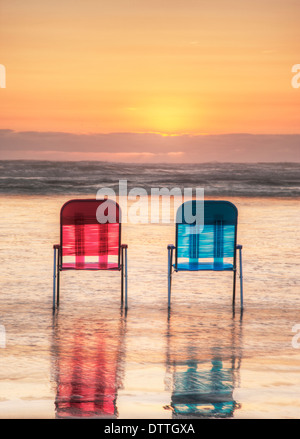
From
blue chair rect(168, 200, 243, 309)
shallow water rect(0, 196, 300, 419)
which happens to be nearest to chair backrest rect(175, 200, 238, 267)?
blue chair rect(168, 200, 243, 309)

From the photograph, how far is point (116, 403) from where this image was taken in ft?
13.0

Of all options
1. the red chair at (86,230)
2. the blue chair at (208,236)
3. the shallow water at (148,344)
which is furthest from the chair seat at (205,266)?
the red chair at (86,230)

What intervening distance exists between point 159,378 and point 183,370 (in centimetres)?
25

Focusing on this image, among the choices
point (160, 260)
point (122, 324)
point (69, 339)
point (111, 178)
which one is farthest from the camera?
point (111, 178)

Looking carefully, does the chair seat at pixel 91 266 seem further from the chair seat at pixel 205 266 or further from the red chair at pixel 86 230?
the chair seat at pixel 205 266

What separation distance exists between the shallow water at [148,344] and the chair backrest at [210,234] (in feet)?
1.80

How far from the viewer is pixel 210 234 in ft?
20.9

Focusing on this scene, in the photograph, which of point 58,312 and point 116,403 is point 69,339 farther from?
point 116,403

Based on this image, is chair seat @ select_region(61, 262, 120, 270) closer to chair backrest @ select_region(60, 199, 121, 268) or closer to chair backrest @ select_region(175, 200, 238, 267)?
chair backrest @ select_region(60, 199, 121, 268)

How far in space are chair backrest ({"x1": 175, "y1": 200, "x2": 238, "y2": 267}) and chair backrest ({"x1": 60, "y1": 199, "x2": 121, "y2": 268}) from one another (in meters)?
0.62

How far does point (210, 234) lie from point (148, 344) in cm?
149

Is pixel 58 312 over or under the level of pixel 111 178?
under

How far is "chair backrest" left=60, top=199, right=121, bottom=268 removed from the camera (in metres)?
6.32

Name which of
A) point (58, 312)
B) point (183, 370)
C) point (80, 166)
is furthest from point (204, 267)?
point (80, 166)
